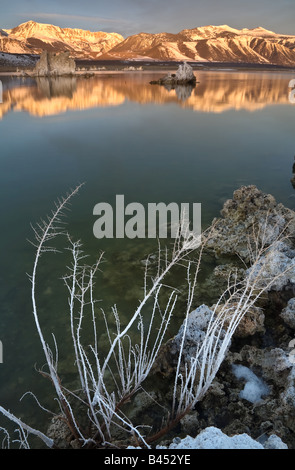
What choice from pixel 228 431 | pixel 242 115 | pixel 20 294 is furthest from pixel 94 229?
pixel 242 115

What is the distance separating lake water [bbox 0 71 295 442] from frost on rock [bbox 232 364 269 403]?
3.03 m

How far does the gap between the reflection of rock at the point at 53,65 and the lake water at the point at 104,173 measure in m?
71.1

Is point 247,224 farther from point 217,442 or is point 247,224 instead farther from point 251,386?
point 217,442

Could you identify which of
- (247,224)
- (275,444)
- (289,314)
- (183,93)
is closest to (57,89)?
(183,93)

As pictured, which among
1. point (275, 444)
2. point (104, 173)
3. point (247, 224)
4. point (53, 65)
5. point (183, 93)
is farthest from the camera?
point (53, 65)

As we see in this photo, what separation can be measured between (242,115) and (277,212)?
107 ft

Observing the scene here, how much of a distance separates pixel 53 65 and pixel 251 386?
125336 mm

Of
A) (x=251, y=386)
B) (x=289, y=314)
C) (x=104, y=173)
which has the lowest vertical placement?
(x=251, y=386)

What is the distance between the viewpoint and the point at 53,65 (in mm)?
108188

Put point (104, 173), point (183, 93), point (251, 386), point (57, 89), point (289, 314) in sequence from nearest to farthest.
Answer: point (251, 386) < point (289, 314) < point (104, 173) < point (183, 93) < point (57, 89)

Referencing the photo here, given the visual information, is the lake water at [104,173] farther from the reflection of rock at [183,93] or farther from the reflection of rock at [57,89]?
the reflection of rock at [57,89]

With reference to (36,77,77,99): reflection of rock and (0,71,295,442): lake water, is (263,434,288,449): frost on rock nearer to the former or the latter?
(0,71,295,442): lake water
